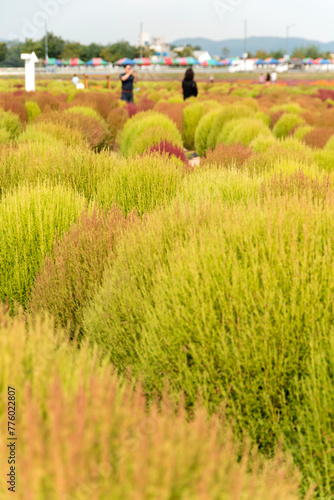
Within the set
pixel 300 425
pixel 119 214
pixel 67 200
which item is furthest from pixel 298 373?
pixel 67 200

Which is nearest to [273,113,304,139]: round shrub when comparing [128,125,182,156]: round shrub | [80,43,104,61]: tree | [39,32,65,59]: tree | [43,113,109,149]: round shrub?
[128,125,182,156]: round shrub

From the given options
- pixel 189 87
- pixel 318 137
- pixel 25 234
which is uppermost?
pixel 189 87

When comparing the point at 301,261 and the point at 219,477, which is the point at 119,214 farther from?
the point at 219,477

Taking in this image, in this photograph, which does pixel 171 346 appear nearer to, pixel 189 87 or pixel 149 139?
pixel 149 139

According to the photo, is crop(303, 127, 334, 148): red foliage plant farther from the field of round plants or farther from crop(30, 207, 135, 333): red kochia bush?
crop(30, 207, 135, 333): red kochia bush

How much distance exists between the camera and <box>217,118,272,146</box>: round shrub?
10177 mm

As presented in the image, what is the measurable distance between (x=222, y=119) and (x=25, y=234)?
9537 millimetres

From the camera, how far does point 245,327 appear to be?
2.49 m

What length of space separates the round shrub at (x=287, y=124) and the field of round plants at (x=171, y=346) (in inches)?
320

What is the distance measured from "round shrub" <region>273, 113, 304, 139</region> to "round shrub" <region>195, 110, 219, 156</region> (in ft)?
5.03

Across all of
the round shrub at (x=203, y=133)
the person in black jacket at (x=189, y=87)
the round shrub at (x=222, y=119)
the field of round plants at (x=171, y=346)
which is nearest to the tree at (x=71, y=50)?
the person in black jacket at (x=189, y=87)

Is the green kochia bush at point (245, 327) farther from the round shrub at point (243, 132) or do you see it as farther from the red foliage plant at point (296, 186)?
the round shrub at point (243, 132)

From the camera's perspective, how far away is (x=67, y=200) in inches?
175

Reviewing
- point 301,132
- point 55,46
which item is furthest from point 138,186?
point 55,46
